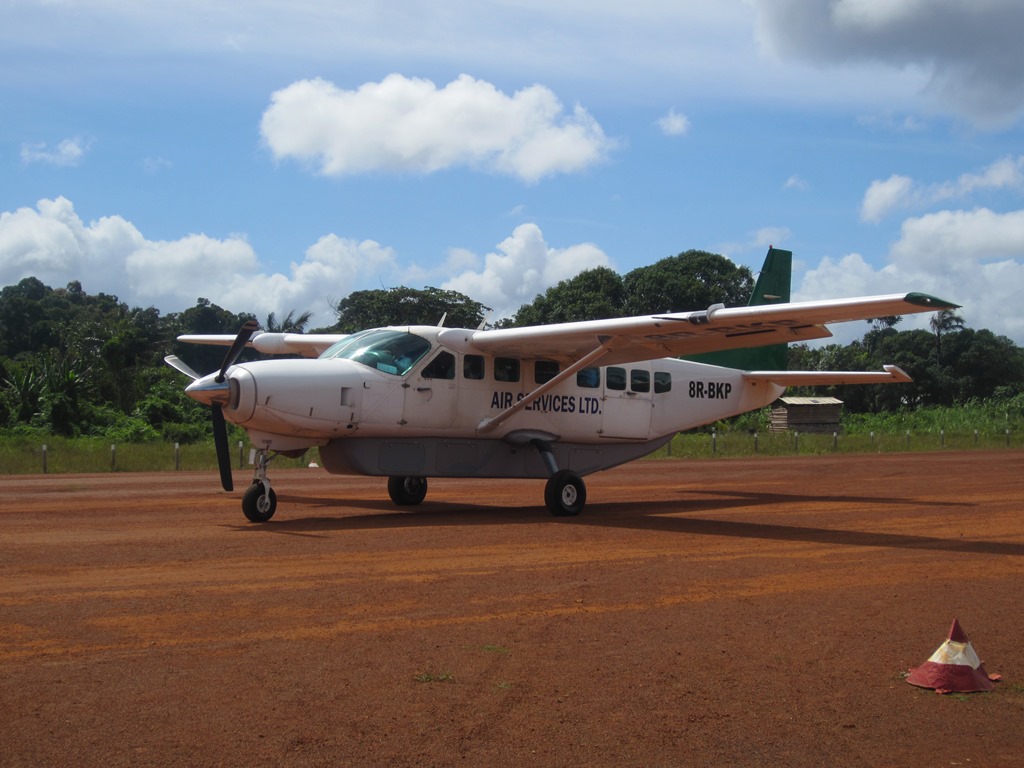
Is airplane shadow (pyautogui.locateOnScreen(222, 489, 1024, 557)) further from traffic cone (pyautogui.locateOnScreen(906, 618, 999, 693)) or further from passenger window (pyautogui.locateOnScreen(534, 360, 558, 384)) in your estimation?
traffic cone (pyautogui.locateOnScreen(906, 618, 999, 693))

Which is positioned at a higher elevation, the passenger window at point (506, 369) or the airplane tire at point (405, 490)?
the passenger window at point (506, 369)

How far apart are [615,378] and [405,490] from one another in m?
4.24

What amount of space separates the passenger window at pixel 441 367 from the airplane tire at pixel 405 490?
2.23 meters

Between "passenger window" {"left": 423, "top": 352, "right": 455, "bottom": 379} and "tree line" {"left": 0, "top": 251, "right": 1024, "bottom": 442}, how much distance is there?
24.6 m

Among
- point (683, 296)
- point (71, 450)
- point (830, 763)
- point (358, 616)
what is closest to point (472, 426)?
point (358, 616)

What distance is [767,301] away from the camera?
20.6 meters

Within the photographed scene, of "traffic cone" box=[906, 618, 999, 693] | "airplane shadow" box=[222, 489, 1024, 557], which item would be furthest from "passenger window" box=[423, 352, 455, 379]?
"traffic cone" box=[906, 618, 999, 693]

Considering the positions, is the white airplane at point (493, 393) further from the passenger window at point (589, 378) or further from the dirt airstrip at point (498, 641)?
the dirt airstrip at point (498, 641)

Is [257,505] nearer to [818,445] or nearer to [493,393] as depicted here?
[493,393]

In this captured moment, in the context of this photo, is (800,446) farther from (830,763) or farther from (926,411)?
(830,763)

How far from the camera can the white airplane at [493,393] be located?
45.3ft

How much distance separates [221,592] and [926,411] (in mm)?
55579

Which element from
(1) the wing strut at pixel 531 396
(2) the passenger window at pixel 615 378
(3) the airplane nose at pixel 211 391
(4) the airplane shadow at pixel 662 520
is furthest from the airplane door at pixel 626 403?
(3) the airplane nose at pixel 211 391

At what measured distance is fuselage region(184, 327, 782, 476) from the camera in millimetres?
Answer: 14047
